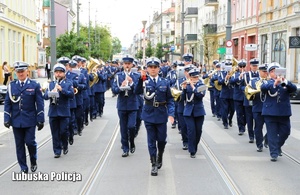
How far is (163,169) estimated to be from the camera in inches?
357

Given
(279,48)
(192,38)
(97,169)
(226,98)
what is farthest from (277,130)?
(192,38)

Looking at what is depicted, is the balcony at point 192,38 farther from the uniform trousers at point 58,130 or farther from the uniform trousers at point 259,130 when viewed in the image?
the uniform trousers at point 58,130

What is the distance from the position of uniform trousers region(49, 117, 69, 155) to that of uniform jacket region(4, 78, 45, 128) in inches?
62.8

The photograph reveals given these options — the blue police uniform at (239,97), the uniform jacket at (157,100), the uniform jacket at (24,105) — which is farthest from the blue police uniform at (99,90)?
the uniform jacket at (24,105)

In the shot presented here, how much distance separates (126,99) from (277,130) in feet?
9.98

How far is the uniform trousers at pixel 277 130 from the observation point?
32.7ft

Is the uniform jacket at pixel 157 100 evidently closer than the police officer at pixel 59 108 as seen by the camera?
Yes

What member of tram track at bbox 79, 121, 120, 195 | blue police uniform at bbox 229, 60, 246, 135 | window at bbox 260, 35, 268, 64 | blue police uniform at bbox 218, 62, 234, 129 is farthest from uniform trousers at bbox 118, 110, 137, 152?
window at bbox 260, 35, 268, 64

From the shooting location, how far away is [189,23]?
251 ft

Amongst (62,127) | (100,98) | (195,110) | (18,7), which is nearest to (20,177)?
(62,127)

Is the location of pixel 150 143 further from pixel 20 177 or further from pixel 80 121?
pixel 80 121

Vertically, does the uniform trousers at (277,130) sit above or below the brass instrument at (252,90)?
below

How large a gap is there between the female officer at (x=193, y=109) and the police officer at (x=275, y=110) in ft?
4.05

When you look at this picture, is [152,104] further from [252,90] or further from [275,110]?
[252,90]
